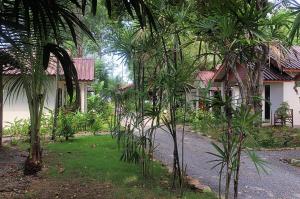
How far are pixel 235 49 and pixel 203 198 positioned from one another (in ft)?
8.60

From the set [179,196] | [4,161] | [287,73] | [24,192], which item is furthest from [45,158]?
[287,73]

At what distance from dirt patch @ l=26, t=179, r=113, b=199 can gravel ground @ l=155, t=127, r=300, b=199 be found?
211 cm

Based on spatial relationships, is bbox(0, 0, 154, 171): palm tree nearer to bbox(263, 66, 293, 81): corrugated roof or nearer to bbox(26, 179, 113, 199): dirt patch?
bbox(26, 179, 113, 199): dirt patch

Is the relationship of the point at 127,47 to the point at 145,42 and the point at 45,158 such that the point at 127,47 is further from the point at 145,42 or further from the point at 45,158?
the point at 45,158

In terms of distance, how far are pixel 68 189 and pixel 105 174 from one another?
1.26 m

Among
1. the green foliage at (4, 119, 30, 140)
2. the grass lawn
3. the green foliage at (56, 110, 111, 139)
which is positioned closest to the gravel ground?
the grass lawn

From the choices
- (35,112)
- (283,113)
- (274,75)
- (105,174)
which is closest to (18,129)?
(35,112)

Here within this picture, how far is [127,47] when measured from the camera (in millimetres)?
8008

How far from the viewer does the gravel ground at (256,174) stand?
7735 millimetres

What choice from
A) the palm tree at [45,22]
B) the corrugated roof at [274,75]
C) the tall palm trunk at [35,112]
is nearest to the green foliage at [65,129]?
the tall palm trunk at [35,112]

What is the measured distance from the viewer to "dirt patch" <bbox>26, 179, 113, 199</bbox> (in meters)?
6.90

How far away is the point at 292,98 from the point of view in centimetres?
2242

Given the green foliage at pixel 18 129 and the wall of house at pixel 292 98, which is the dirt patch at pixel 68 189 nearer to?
the green foliage at pixel 18 129

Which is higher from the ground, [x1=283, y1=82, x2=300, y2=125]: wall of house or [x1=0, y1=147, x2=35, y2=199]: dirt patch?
[x1=283, y1=82, x2=300, y2=125]: wall of house
